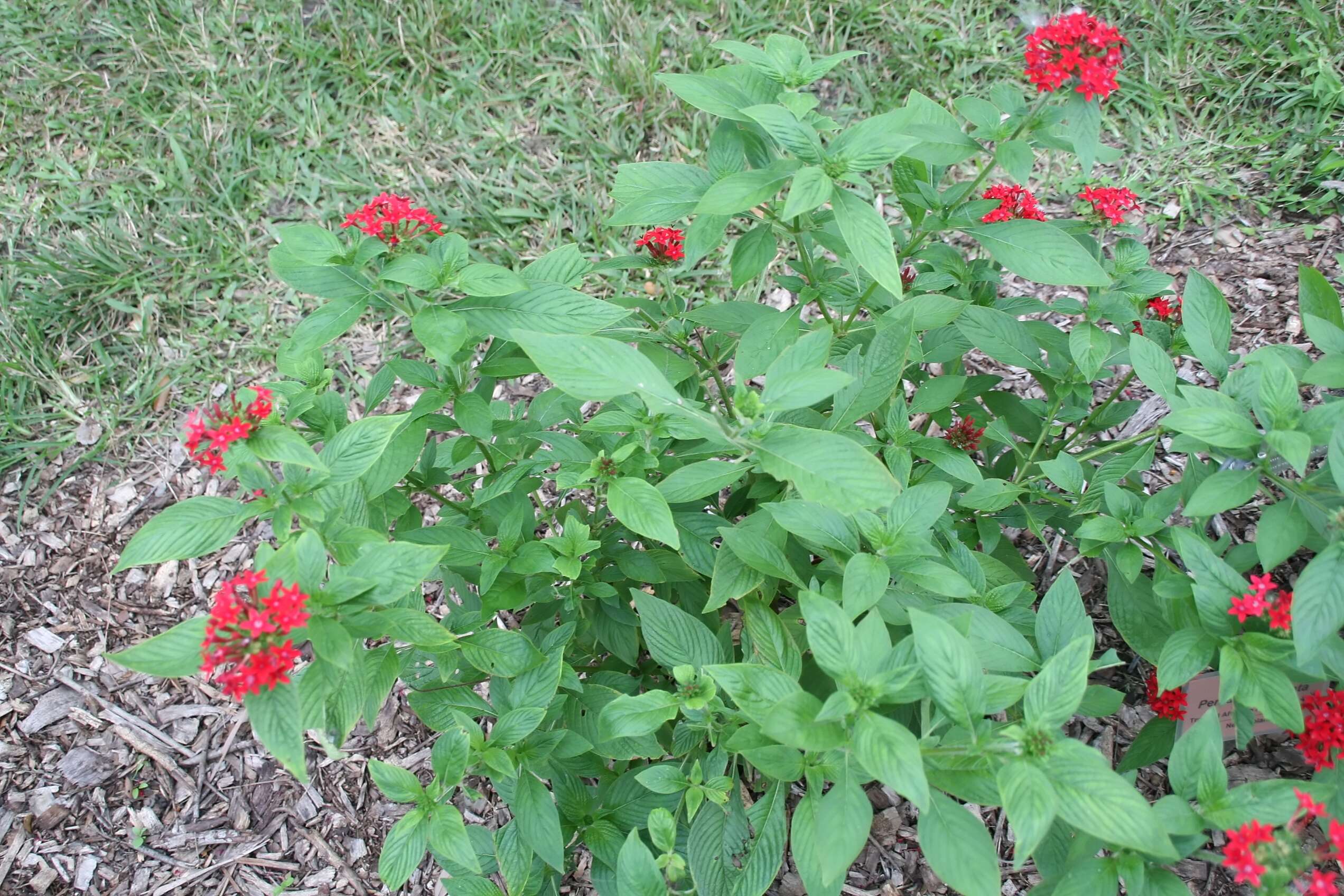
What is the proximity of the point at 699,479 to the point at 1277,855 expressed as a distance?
1.08 meters

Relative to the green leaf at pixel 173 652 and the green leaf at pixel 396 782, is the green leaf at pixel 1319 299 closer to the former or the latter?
the green leaf at pixel 396 782

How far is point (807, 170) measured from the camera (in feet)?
5.68

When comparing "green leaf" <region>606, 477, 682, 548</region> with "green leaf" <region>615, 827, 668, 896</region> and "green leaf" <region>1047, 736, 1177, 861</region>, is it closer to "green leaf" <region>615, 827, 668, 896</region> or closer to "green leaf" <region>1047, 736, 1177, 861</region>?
"green leaf" <region>615, 827, 668, 896</region>

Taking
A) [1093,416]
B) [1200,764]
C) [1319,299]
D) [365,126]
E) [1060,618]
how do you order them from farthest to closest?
[365,126] < [1093,416] < [1319,299] < [1060,618] < [1200,764]

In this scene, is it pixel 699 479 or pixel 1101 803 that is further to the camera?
pixel 699 479

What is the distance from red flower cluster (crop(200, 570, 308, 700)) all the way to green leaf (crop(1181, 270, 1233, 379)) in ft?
6.27

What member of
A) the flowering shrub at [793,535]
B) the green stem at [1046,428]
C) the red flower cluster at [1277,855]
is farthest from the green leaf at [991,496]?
the red flower cluster at [1277,855]

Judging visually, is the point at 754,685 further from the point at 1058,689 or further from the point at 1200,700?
the point at 1200,700

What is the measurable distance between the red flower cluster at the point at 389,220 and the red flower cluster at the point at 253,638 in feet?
2.82

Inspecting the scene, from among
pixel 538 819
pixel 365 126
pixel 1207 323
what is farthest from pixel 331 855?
pixel 365 126

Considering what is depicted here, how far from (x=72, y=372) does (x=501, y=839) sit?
3157 millimetres

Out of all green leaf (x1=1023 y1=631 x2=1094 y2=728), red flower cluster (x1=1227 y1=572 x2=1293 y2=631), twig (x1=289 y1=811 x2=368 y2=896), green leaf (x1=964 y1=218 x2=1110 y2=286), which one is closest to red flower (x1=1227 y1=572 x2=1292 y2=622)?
red flower cluster (x1=1227 y1=572 x2=1293 y2=631)

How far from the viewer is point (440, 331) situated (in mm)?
1791

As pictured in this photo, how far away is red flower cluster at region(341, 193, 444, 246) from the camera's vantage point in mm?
1943
